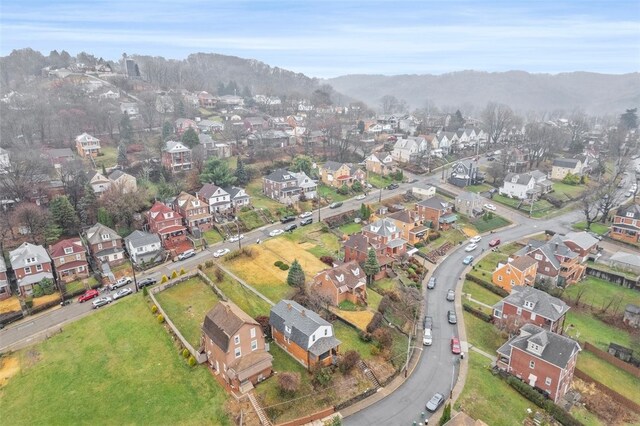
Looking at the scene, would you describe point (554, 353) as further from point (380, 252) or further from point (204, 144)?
point (204, 144)

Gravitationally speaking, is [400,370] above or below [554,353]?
below

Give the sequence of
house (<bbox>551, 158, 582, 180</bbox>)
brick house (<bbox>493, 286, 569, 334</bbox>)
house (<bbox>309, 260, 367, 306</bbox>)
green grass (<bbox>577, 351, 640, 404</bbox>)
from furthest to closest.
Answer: house (<bbox>551, 158, 582, 180</bbox>) < house (<bbox>309, 260, 367, 306</bbox>) < brick house (<bbox>493, 286, 569, 334</bbox>) < green grass (<bbox>577, 351, 640, 404</bbox>)

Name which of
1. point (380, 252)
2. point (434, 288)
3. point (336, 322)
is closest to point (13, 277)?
point (336, 322)

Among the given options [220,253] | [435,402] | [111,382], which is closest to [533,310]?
[435,402]

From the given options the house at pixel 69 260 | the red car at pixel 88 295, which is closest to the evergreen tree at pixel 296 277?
the red car at pixel 88 295

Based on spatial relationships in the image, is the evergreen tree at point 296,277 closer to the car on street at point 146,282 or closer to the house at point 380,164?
the car on street at point 146,282

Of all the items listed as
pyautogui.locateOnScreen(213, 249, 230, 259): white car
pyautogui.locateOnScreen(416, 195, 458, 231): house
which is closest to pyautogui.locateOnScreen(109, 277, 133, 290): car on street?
pyautogui.locateOnScreen(213, 249, 230, 259): white car

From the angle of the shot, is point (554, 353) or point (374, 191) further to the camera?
point (374, 191)

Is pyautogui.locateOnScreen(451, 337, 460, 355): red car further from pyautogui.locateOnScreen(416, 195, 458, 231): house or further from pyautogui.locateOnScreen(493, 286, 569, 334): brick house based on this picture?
pyautogui.locateOnScreen(416, 195, 458, 231): house
